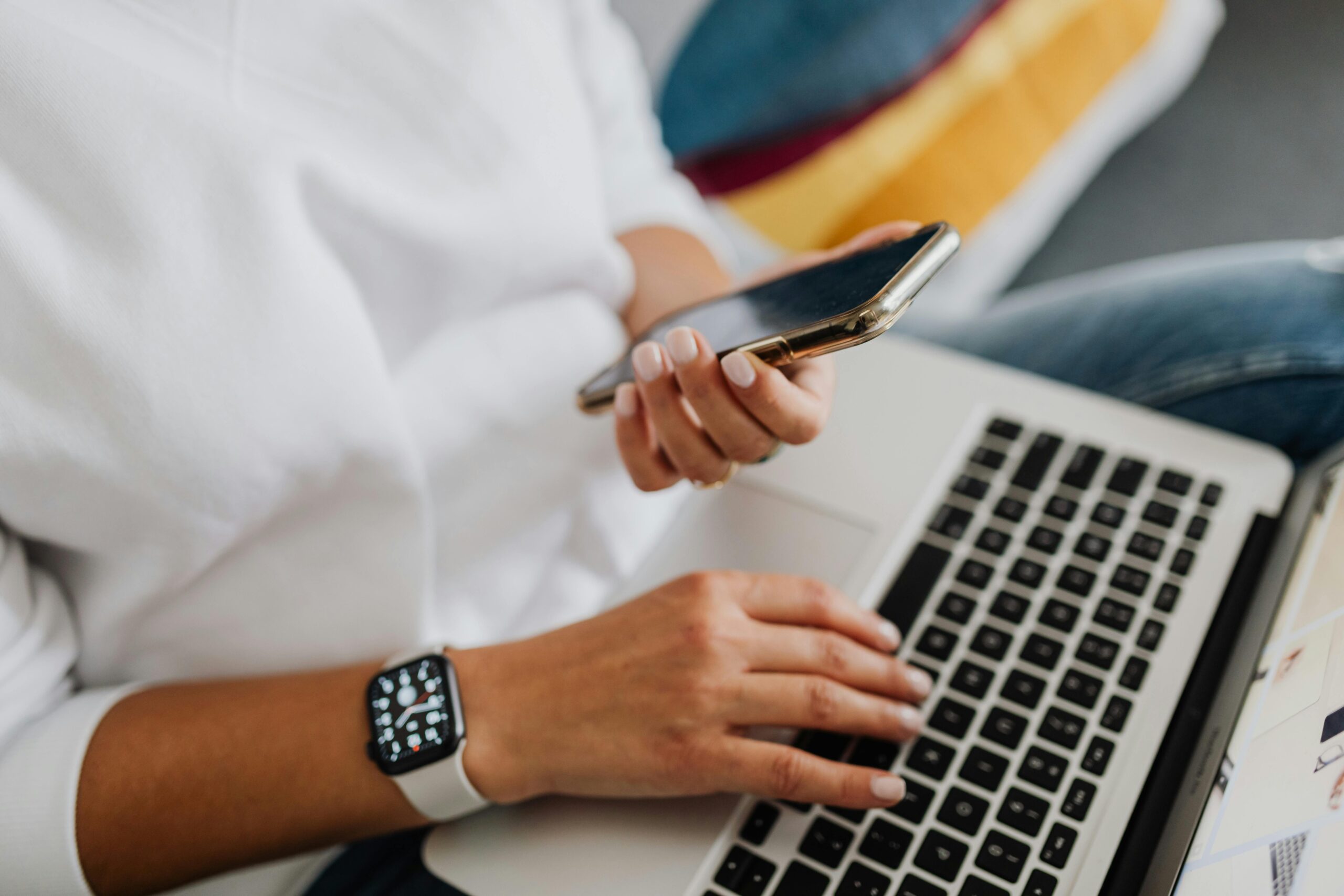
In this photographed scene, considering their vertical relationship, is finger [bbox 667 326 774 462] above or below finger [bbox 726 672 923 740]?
Answer: above

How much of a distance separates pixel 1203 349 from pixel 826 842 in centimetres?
44

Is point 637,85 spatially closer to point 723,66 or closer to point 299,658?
point 723,66

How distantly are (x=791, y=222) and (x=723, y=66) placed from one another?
0.57 feet

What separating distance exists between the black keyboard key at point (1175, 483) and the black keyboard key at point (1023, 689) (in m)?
0.17

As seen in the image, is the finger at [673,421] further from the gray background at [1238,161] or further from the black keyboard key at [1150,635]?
the gray background at [1238,161]

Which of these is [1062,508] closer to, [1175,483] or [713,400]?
[1175,483]

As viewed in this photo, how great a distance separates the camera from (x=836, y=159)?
944 mm

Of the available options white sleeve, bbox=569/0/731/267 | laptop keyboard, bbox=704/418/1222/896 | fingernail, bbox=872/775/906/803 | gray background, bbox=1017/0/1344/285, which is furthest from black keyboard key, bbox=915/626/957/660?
gray background, bbox=1017/0/1344/285

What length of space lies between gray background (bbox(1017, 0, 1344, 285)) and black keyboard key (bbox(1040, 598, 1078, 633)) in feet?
1.96

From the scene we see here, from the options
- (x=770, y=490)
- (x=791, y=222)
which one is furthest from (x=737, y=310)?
(x=791, y=222)

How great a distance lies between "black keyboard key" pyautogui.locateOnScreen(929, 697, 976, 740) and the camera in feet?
1.71

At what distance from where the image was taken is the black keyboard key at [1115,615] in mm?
556

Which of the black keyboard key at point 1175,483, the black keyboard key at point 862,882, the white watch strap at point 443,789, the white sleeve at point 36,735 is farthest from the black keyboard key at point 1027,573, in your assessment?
the white sleeve at point 36,735

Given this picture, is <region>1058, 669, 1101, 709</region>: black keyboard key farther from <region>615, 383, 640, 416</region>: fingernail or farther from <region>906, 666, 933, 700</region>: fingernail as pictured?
<region>615, 383, 640, 416</region>: fingernail
